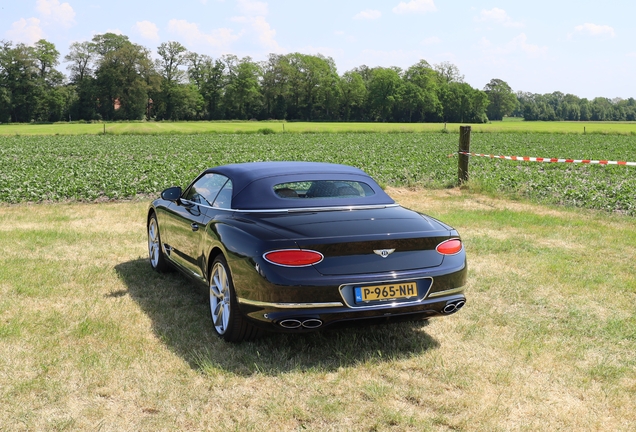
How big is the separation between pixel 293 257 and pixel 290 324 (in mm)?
469

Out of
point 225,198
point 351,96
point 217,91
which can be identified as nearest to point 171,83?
point 217,91

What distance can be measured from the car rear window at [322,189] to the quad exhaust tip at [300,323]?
1.30m

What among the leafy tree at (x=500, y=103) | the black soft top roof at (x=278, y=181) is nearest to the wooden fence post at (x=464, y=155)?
the black soft top roof at (x=278, y=181)

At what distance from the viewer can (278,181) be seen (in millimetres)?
5363

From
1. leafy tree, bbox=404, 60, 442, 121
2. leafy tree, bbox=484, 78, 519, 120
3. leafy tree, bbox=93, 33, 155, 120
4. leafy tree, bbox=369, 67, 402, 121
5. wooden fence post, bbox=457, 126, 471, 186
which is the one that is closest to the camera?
wooden fence post, bbox=457, 126, 471, 186

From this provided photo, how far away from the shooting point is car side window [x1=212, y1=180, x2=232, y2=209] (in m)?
5.34

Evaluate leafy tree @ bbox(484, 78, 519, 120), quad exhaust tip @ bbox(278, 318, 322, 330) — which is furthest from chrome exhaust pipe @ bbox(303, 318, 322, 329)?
leafy tree @ bbox(484, 78, 519, 120)

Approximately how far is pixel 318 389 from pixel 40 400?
1721 mm

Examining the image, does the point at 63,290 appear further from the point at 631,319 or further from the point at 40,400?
the point at 631,319

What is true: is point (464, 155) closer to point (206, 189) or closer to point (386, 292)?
point (206, 189)

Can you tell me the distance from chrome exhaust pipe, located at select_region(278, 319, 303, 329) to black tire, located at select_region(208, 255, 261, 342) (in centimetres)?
40

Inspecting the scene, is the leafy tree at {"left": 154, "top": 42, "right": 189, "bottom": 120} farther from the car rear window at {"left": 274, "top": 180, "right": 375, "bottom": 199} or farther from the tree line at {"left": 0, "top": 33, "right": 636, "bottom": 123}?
the car rear window at {"left": 274, "top": 180, "right": 375, "bottom": 199}

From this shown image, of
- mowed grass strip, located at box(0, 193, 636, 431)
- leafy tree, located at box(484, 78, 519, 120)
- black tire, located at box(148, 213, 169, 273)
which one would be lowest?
mowed grass strip, located at box(0, 193, 636, 431)

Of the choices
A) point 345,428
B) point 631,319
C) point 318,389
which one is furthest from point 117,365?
point 631,319
